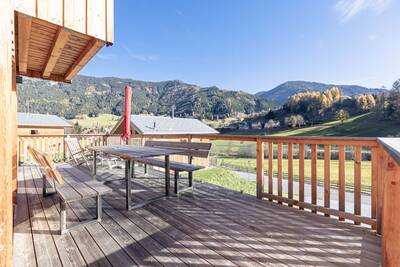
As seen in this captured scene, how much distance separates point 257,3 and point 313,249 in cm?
1805

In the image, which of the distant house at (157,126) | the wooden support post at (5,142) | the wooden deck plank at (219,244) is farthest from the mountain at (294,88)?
the wooden support post at (5,142)

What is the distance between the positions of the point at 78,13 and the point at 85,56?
3.95 ft

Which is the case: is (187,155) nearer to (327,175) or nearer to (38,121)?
(327,175)

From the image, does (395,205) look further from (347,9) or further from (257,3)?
(347,9)

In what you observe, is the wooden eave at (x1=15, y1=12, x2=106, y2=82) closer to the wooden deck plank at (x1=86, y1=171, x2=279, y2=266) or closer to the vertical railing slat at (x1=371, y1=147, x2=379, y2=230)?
the wooden deck plank at (x1=86, y1=171, x2=279, y2=266)

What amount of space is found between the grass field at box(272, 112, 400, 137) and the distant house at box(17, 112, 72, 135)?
24.9 meters

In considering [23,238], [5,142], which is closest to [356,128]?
[23,238]

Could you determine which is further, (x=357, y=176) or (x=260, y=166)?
(x=260, y=166)

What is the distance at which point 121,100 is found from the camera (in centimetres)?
5288

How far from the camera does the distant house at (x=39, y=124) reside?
76.2 ft

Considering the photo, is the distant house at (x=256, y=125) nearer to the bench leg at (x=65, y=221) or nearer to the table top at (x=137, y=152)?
the table top at (x=137, y=152)

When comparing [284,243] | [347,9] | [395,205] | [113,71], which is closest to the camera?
[395,205]

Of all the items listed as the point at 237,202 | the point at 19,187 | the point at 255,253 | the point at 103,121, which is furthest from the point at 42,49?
the point at 103,121

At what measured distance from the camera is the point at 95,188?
260 cm
